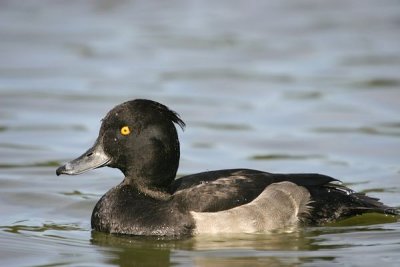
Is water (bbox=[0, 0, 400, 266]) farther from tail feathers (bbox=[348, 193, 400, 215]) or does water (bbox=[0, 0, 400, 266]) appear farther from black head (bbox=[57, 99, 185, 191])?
black head (bbox=[57, 99, 185, 191])

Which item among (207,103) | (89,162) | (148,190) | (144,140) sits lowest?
(148,190)

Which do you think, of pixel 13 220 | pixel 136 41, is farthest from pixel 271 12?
pixel 13 220

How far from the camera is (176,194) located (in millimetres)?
8938

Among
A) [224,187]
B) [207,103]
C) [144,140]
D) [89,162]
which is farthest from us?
[207,103]

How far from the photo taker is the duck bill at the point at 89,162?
9164 millimetres

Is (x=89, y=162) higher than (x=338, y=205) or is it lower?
higher

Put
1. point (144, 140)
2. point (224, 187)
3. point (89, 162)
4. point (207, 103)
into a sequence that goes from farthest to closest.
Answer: point (207, 103) → point (89, 162) → point (144, 140) → point (224, 187)

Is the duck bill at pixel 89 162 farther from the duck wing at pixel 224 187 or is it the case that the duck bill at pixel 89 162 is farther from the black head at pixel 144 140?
the duck wing at pixel 224 187

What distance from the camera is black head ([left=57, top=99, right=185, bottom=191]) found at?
9039 millimetres

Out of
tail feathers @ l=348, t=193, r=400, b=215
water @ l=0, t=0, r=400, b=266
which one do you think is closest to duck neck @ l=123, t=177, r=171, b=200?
water @ l=0, t=0, r=400, b=266

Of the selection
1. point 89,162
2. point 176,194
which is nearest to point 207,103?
point 89,162

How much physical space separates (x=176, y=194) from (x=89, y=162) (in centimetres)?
80

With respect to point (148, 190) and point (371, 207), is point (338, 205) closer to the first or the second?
point (371, 207)

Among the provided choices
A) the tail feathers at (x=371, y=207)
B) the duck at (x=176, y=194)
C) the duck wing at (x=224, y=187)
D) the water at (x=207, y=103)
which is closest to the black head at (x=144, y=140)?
the duck at (x=176, y=194)
